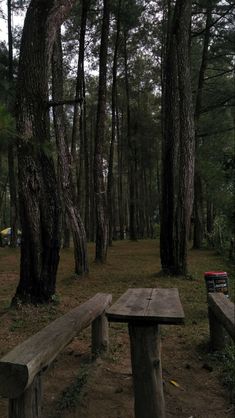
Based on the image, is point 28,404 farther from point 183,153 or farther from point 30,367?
point 183,153

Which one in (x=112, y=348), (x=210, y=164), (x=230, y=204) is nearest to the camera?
(x=112, y=348)

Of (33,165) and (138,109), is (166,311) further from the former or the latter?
(138,109)

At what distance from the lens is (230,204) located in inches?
448

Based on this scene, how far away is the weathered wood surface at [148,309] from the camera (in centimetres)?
318

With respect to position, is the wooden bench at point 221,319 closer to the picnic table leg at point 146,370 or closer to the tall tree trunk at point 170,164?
the picnic table leg at point 146,370

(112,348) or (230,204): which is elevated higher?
(230,204)

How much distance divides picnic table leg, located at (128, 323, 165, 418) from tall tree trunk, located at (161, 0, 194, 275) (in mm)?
6839

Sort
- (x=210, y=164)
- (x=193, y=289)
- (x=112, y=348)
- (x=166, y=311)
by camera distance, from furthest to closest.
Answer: (x=210, y=164) < (x=193, y=289) < (x=112, y=348) < (x=166, y=311)

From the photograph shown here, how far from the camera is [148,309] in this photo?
3.47 m

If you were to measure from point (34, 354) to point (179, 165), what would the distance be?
26.5 feet

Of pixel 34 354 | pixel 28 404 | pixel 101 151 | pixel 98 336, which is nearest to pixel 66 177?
pixel 101 151

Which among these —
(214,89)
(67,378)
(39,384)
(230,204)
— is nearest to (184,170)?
(230,204)

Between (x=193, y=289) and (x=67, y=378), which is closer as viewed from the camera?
(x=67, y=378)

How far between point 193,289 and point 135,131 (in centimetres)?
1977
